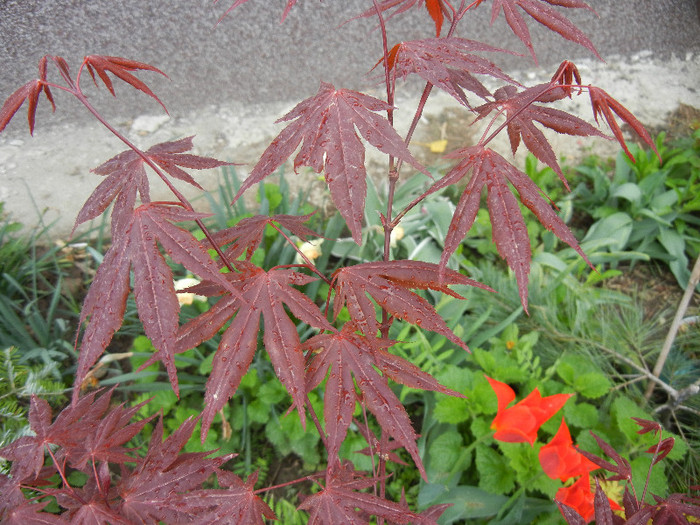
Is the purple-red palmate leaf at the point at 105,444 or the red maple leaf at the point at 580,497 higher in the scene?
the purple-red palmate leaf at the point at 105,444

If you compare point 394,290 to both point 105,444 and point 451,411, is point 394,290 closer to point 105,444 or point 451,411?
point 105,444

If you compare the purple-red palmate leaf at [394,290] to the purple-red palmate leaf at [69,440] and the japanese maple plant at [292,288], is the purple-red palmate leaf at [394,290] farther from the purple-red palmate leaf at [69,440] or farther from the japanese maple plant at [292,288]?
the purple-red palmate leaf at [69,440]

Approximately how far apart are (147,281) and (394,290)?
340 millimetres

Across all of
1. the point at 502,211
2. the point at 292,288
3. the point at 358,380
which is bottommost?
the point at 358,380

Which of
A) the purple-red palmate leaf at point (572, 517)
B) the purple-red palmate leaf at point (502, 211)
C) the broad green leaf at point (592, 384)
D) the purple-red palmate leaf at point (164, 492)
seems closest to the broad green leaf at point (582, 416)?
the broad green leaf at point (592, 384)

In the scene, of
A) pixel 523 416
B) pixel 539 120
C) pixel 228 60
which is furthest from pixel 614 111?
pixel 228 60

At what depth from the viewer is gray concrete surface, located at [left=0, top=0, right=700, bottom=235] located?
9.29 feet

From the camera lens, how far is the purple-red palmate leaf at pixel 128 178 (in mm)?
786

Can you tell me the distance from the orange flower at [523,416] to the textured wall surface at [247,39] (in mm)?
2067

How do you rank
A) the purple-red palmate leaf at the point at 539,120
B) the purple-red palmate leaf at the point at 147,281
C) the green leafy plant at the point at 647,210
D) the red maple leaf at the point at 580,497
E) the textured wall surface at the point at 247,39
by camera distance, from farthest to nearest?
the textured wall surface at the point at 247,39 → the green leafy plant at the point at 647,210 → the red maple leaf at the point at 580,497 → the purple-red palmate leaf at the point at 539,120 → the purple-red palmate leaf at the point at 147,281

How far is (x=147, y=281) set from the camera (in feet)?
2.12

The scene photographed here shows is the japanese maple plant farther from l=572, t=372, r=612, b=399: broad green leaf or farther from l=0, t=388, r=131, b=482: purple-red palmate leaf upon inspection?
l=572, t=372, r=612, b=399: broad green leaf

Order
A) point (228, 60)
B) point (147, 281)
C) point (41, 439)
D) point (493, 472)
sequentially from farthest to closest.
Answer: point (228, 60) → point (493, 472) → point (41, 439) → point (147, 281)

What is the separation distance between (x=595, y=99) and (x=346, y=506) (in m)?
0.73
